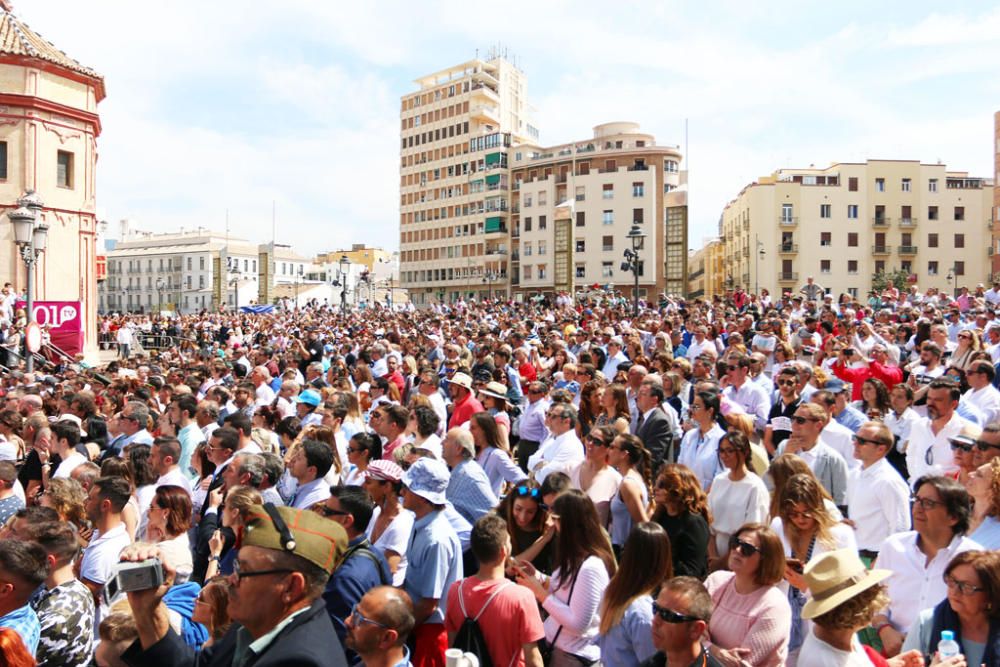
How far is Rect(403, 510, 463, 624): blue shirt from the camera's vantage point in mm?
4332

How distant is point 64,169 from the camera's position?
93.8ft

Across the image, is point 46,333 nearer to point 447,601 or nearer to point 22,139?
point 22,139

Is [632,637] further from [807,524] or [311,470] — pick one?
[311,470]

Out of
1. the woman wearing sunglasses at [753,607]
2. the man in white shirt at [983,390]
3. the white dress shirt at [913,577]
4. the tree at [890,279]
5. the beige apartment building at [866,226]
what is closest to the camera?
the woman wearing sunglasses at [753,607]

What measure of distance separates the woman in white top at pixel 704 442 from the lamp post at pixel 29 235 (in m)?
12.2

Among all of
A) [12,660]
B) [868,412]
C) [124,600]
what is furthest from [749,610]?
[868,412]

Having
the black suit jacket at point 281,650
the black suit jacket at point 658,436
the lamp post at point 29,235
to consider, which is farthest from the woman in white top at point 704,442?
the lamp post at point 29,235

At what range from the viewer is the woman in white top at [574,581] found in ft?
13.5

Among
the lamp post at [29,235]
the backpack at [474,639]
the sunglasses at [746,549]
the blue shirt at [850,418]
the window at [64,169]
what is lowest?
the backpack at [474,639]

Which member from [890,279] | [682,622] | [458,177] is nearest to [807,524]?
[682,622]

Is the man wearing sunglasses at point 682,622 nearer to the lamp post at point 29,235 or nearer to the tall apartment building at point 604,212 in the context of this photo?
the lamp post at point 29,235

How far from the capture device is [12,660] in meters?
3.16

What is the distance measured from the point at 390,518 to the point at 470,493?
1.00 metres

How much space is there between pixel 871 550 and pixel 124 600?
442 centimetres
